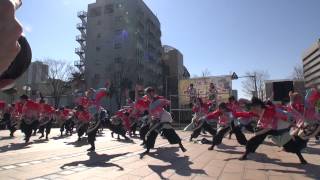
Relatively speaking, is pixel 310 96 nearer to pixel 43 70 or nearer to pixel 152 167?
pixel 152 167

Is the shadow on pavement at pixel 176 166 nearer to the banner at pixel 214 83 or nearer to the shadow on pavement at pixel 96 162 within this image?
the shadow on pavement at pixel 96 162

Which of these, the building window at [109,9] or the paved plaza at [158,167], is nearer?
the paved plaza at [158,167]

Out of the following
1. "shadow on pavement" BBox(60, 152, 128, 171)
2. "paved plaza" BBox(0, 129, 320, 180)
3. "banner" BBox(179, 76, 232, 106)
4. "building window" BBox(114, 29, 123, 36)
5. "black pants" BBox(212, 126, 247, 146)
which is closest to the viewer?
"paved plaza" BBox(0, 129, 320, 180)

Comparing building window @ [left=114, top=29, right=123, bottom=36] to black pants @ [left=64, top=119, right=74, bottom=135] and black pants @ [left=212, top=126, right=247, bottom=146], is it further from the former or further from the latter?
black pants @ [left=212, top=126, right=247, bottom=146]

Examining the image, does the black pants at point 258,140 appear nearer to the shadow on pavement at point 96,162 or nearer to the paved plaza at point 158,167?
the paved plaza at point 158,167

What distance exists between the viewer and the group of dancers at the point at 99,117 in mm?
10875

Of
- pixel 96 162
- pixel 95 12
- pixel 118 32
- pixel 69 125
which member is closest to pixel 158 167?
pixel 96 162

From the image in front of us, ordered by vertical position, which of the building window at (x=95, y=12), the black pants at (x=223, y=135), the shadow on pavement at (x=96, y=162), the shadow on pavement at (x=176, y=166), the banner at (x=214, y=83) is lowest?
the shadow on pavement at (x=176, y=166)

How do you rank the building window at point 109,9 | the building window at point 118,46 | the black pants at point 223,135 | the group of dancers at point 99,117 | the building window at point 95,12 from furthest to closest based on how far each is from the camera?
the building window at point 95,12
the building window at point 109,9
the building window at point 118,46
the black pants at point 223,135
the group of dancers at point 99,117

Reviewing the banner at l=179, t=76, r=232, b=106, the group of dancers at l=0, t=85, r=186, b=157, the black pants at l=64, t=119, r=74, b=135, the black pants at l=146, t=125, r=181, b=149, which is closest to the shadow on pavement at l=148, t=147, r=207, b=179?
the black pants at l=146, t=125, r=181, b=149

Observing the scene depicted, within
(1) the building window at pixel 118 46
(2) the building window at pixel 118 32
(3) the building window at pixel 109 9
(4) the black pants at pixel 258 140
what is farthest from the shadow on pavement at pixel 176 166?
(3) the building window at pixel 109 9

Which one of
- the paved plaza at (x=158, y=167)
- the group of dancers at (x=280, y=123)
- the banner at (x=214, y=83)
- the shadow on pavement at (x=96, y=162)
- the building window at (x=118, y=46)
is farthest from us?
the building window at (x=118, y=46)

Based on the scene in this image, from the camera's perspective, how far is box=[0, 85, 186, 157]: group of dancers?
35.7 ft

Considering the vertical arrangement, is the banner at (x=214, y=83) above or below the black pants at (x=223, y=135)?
above
